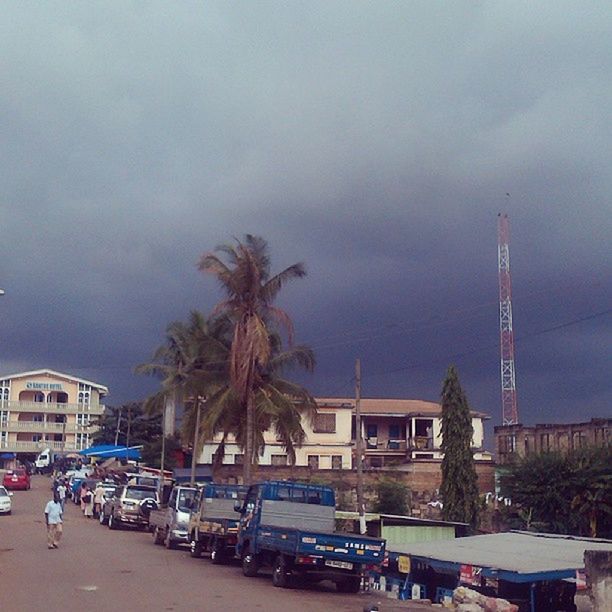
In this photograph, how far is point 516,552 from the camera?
1784 centimetres

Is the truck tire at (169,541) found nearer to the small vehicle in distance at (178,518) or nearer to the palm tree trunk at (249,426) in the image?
the small vehicle in distance at (178,518)

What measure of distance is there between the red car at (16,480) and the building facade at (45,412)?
2753 centimetres

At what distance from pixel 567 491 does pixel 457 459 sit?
258 inches

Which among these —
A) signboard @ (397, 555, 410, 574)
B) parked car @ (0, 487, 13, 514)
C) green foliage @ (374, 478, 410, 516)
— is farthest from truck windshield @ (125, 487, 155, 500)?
signboard @ (397, 555, 410, 574)

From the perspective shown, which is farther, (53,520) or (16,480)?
(16,480)

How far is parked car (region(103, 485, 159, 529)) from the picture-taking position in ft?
125

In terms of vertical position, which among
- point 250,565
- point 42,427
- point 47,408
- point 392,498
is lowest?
point 250,565

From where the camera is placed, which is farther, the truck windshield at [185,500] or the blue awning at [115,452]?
the blue awning at [115,452]

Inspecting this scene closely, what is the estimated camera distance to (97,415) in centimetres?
9894

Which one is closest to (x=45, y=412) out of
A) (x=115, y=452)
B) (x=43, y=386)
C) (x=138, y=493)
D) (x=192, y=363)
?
(x=43, y=386)

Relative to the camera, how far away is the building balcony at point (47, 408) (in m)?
92.4

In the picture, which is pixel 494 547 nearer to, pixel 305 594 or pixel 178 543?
pixel 305 594

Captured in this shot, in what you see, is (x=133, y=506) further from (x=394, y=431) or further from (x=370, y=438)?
(x=394, y=431)

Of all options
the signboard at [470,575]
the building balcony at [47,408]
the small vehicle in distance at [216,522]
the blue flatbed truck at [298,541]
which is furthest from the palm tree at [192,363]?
the building balcony at [47,408]
